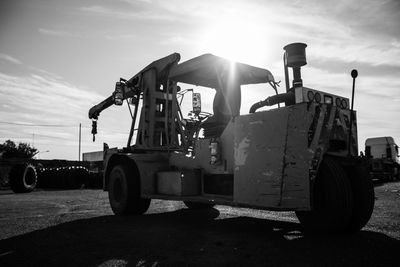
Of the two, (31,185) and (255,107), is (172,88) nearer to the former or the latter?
(255,107)

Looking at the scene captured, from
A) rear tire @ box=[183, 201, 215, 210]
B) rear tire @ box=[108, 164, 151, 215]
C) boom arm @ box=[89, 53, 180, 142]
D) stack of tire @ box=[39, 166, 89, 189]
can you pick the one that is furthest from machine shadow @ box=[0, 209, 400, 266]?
stack of tire @ box=[39, 166, 89, 189]

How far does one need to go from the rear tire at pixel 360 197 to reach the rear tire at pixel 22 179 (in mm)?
14254

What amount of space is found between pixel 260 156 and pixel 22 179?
44.7 ft

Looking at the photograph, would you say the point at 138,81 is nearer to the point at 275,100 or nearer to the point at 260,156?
the point at 275,100

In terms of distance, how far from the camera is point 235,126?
530 centimetres

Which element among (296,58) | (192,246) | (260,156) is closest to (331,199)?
(260,156)

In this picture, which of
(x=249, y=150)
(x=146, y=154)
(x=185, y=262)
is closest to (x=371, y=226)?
(x=249, y=150)

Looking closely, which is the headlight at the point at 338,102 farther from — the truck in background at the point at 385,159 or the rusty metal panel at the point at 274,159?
the truck in background at the point at 385,159

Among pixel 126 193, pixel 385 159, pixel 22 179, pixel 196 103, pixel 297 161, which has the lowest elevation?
pixel 126 193

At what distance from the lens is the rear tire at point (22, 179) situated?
15883 millimetres

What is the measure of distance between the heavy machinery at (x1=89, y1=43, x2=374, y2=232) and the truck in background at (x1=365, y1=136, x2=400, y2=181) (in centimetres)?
1776

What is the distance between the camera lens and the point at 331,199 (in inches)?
176

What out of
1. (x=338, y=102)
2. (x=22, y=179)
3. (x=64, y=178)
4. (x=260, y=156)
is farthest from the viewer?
(x=64, y=178)

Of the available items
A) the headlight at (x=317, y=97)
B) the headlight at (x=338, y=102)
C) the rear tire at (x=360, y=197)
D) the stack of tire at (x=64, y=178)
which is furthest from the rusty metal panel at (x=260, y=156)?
the stack of tire at (x=64, y=178)
